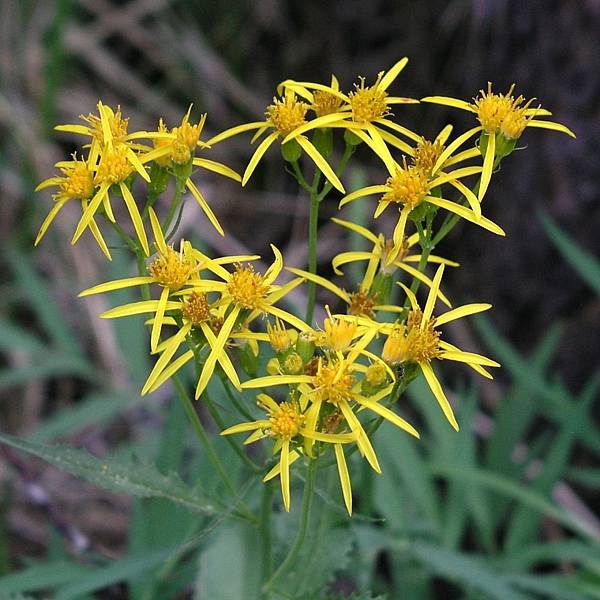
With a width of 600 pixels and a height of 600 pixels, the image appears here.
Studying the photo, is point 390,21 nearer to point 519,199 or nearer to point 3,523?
point 519,199

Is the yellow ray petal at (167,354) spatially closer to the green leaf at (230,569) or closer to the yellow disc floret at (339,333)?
the yellow disc floret at (339,333)

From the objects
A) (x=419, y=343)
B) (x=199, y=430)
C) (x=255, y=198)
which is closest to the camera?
(x=419, y=343)

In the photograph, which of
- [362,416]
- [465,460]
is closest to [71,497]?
[465,460]

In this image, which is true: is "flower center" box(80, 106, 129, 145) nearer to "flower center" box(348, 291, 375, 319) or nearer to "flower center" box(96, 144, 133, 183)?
"flower center" box(96, 144, 133, 183)

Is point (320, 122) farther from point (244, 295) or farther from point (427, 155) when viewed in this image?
point (244, 295)

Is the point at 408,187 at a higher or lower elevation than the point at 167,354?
higher

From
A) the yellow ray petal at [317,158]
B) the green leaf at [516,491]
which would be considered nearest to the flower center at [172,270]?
the yellow ray petal at [317,158]

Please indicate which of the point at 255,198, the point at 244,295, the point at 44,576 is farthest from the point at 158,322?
the point at 255,198
